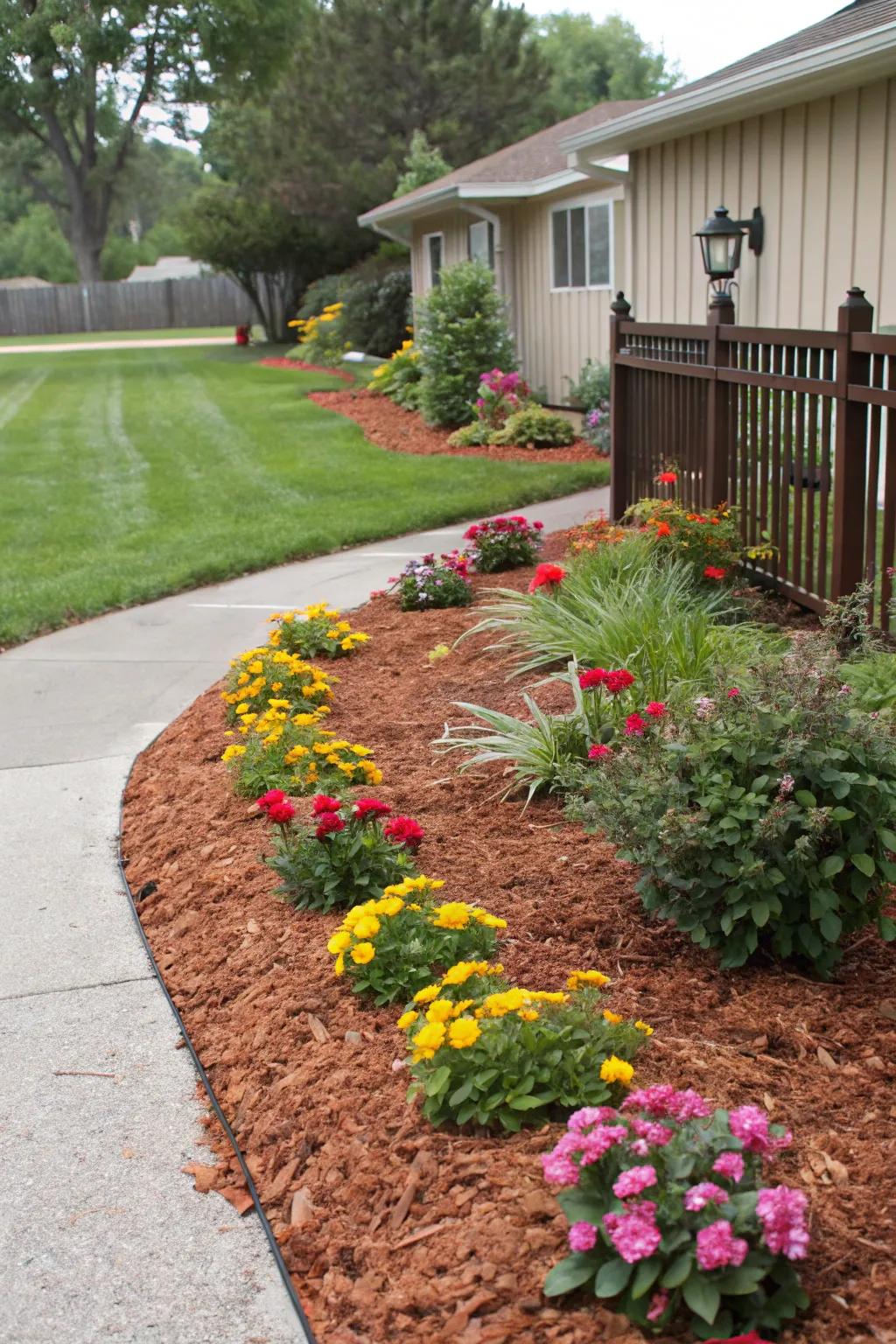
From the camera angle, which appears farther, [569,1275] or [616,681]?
[616,681]

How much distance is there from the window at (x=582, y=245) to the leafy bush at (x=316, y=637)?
10163 mm

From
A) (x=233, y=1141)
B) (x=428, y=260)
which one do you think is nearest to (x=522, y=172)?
(x=428, y=260)

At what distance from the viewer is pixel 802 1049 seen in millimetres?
3002

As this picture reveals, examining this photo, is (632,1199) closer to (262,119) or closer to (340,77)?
(340,77)

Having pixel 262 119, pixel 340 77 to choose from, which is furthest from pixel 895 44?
pixel 262 119

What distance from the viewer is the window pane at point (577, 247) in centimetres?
1617

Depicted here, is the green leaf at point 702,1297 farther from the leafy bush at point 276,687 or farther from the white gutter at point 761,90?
the white gutter at point 761,90

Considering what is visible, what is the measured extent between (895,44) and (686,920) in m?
5.56

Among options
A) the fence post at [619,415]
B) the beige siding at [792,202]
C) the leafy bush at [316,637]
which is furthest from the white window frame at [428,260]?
the leafy bush at [316,637]

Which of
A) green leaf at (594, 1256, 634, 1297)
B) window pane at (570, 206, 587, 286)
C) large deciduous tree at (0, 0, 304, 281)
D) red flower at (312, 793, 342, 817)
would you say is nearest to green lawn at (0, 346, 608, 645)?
window pane at (570, 206, 587, 286)

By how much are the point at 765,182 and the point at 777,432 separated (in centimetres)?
402

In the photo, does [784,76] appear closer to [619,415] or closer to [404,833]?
[619,415]

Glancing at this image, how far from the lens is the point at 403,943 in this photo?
330 centimetres

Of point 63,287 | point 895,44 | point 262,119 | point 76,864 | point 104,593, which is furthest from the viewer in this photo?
point 63,287
